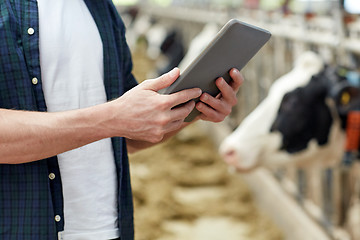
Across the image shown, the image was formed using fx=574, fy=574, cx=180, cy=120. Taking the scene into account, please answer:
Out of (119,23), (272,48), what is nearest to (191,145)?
(272,48)

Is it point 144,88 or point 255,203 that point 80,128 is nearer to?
point 144,88

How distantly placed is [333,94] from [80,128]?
181 centimetres

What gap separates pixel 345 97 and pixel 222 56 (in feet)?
5.45

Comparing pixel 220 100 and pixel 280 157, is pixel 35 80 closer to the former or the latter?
pixel 220 100

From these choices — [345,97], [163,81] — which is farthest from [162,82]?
[345,97]

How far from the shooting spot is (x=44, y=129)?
102 cm

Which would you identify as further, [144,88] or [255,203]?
[255,203]

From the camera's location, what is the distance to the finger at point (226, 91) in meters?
1.14

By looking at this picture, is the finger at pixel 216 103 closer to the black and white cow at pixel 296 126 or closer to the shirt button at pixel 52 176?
the shirt button at pixel 52 176

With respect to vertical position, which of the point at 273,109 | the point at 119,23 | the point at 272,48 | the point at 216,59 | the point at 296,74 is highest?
the point at 272,48

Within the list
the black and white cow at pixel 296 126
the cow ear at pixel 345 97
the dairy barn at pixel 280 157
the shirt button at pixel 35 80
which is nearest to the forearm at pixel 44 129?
the shirt button at pixel 35 80

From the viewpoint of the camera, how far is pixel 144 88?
3.33ft

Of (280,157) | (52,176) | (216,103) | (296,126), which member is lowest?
(52,176)

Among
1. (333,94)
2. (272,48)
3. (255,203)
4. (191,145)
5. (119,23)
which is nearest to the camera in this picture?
(119,23)
